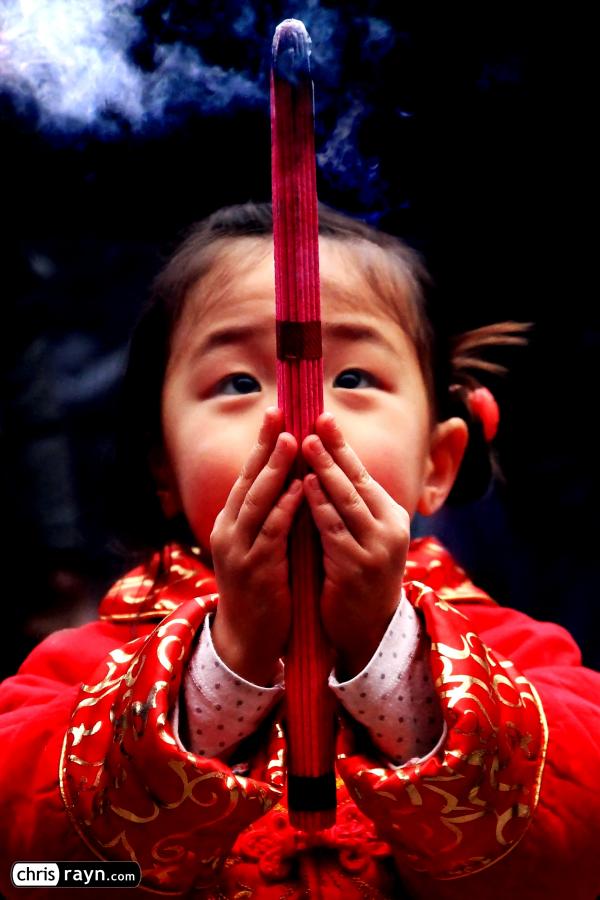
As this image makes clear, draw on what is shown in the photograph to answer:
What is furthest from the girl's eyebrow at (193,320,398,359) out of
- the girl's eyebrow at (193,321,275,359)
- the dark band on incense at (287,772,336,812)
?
the dark band on incense at (287,772,336,812)

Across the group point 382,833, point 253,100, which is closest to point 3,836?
point 382,833

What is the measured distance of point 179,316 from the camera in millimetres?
756

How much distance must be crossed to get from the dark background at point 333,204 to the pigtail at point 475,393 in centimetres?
1

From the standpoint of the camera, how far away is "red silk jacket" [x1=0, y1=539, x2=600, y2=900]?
569 millimetres

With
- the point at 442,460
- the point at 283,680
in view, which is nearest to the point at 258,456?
the point at 283,680

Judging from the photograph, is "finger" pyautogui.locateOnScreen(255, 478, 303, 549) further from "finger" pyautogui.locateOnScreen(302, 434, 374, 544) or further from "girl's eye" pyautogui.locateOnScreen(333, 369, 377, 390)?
"girl's eye" pyautogui.locateOnScreen(333, 369, 377, 390)

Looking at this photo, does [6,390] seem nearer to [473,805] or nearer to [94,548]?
[94,548]

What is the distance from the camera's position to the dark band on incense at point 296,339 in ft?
1.74

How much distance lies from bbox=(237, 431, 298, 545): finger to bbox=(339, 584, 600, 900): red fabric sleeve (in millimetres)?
118

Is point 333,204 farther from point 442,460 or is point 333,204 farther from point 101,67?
point 442,460

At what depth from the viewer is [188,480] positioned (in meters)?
0.71

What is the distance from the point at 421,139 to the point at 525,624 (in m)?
0.35

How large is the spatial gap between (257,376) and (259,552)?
0.16 metres

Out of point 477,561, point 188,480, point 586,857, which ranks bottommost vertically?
point 586,857
